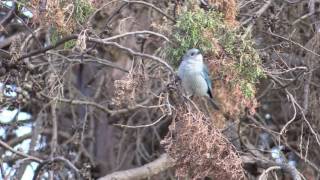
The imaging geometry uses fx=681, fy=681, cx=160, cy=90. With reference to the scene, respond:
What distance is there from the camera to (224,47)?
163 inches

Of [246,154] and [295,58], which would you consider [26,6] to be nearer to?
[246,154]

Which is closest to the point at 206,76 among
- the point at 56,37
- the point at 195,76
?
the point at 195,76

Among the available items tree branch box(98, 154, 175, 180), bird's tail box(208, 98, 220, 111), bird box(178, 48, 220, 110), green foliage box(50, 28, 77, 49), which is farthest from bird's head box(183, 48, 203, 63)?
tree branch box(98, 154, 175, 180)

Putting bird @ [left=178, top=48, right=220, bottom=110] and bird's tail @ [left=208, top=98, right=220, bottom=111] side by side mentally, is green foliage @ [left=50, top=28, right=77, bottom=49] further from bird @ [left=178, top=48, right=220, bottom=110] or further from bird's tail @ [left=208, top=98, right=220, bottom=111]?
bird's tail @ [left=208, top=98, right=220, bottom=111]

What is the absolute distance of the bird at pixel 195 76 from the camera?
428 centimetres

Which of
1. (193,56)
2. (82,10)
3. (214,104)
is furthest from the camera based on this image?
(214,104)

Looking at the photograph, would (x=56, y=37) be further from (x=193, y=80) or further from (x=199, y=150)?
(x=199, y=150)

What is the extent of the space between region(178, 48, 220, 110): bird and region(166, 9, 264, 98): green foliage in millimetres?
106

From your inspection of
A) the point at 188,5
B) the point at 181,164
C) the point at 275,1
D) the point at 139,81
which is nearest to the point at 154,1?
the point at 275,1

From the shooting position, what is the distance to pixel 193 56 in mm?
4203

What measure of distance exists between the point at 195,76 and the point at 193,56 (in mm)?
405

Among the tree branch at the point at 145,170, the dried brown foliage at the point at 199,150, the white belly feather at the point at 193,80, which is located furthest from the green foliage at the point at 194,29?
the tree branch at the point at 145,170

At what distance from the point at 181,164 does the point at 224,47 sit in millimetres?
817

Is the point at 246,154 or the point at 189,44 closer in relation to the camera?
the point at 189,44
